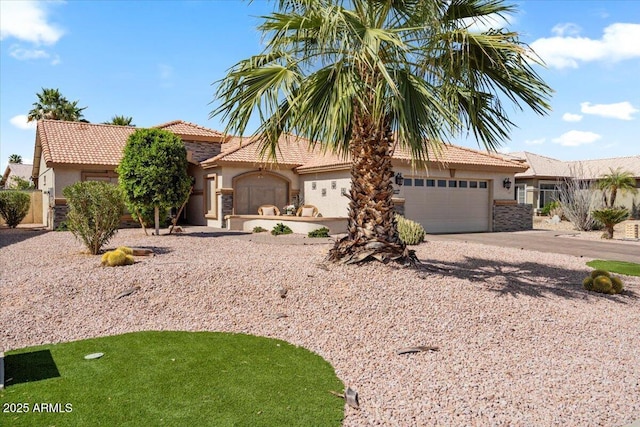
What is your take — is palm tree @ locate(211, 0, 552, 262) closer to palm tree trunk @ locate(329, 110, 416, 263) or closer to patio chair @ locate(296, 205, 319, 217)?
palm tree trunk @ locate(329, 110, 416, 263)

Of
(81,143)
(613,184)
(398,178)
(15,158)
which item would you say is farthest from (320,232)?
(15,158)

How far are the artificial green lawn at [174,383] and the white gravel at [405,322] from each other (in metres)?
0.36

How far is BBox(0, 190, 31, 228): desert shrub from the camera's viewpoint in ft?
78.3

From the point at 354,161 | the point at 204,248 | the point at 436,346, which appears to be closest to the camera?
the point at 436,346

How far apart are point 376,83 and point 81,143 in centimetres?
2047

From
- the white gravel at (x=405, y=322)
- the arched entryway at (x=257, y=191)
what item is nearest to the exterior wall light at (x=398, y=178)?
the arched entryway at (x=257, y=191)

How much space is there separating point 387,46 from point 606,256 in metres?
10.6

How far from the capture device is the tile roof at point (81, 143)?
21672 mm

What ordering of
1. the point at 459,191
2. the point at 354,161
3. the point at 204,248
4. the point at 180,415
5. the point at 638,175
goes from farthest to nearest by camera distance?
1. the point at 638,175
2. the point at 459,191
3. the point at 204,248
4. the point at 354,161
5. the point at 180,415

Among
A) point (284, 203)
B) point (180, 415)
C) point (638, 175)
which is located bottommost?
point (180, 415)

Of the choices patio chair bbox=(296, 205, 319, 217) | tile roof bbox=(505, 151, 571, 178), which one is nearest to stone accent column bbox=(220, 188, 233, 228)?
patio chair bbox=(296, 205, 319, 217)

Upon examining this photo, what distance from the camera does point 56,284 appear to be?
26.1 ft

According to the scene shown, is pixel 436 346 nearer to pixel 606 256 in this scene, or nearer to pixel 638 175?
pixel 606 256

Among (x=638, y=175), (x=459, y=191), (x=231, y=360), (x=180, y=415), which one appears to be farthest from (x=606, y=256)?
(x=638, y=175)
